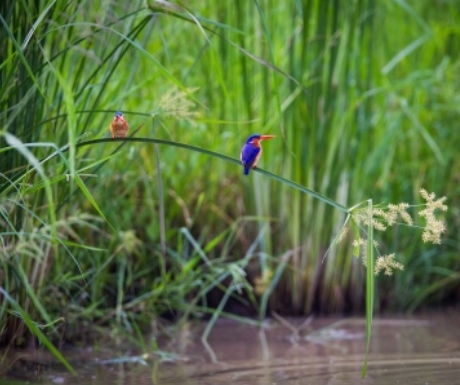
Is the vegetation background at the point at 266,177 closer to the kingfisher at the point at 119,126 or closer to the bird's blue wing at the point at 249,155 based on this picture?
the kingfisher at the point at 119,126

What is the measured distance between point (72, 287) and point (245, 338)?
0.74 meters

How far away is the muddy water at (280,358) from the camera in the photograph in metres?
2.52

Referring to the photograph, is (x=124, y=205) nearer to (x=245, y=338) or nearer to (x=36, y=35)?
(x=245, y=338)

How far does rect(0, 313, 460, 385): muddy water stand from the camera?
2.52m

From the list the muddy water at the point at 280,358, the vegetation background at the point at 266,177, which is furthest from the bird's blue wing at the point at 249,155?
the vegetation background at the point at 266,177

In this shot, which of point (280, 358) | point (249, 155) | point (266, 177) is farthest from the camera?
point (266, 177)

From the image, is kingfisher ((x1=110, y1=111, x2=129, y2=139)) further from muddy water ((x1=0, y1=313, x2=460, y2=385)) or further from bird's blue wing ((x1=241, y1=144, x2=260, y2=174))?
muddy water ((x1=0, y1=313, x2=460, y2=385))

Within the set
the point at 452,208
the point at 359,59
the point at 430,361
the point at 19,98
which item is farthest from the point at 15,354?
the point at 452,208

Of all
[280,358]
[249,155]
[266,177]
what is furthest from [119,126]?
[266,177]

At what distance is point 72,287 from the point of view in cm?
307

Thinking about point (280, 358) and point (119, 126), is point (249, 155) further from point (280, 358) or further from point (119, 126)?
point (280, 358)

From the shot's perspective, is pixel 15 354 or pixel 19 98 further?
pixel 15 354

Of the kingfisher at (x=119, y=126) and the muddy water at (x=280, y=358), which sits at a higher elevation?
the kingfisher at (x=119, y=126)

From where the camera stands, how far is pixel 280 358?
9.70 feet
